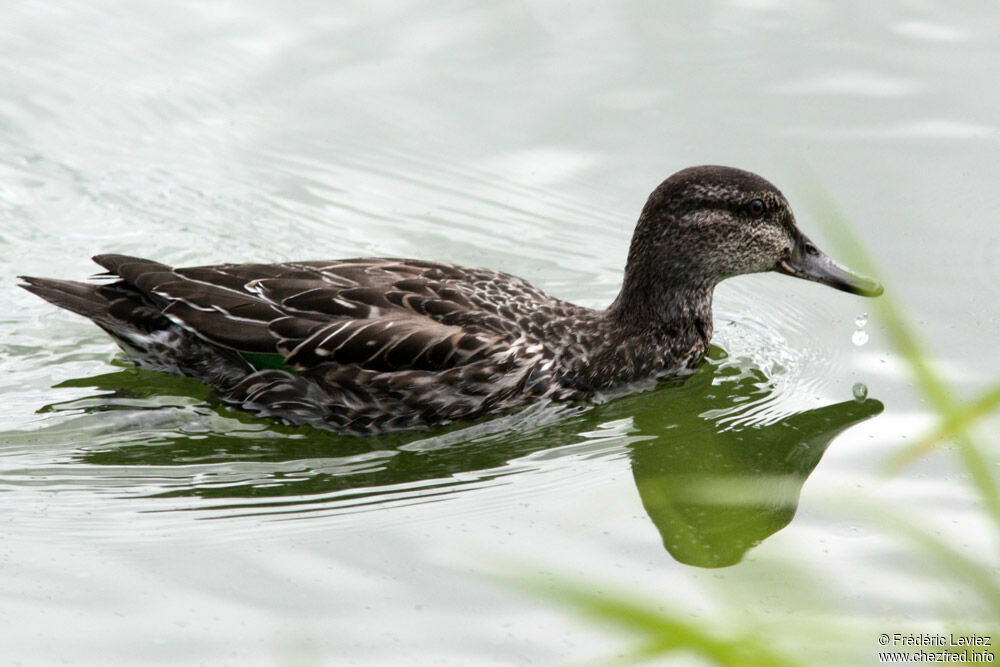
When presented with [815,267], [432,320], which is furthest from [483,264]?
[815,267]

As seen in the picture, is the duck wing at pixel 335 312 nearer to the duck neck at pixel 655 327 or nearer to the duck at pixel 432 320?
the duck at pixel 432 320

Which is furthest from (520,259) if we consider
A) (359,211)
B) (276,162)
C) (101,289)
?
(101,289)

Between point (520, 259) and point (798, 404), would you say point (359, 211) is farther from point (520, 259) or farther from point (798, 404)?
point (798, 404)

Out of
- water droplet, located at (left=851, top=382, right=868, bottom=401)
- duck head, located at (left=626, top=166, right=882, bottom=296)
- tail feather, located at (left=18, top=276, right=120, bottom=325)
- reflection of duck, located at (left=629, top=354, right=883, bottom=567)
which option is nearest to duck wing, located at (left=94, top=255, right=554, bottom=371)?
tail feather, located at (left=18, top=276, right=120, bottom=325)

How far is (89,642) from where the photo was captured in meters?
5.89

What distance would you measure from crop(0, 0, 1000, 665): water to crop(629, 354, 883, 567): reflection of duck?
0.02m

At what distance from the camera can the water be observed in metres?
6.29

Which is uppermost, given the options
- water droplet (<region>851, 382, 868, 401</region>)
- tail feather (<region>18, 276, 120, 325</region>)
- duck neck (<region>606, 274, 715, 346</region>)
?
duck neck (<region>606, 274, 715, 346</region>)

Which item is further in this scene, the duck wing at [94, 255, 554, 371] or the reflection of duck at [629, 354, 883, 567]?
the duck wing at [94, 255, 554, 371]

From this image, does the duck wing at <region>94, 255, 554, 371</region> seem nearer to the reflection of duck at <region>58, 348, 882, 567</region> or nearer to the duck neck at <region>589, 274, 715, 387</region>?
the reflection of duck at <region>58, 348, 882, 567</region>

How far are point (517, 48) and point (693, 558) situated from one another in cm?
635

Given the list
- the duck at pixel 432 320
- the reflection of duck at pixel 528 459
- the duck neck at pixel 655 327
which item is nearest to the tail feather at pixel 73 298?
the duck at pixel 432 320

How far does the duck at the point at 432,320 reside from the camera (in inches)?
312

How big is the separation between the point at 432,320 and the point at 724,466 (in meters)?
1.88
